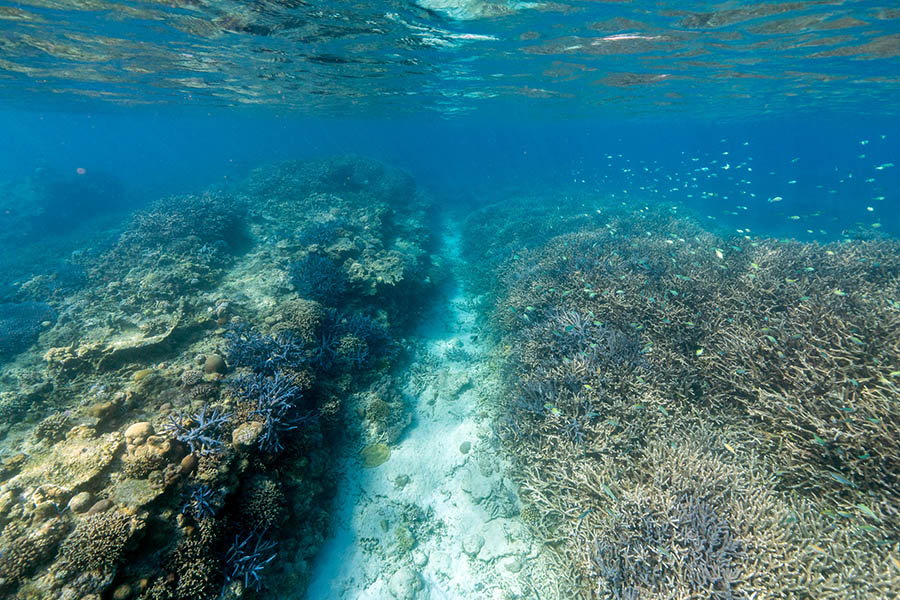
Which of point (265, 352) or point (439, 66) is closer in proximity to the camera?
point (265, 352)

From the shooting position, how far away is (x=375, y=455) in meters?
7.09

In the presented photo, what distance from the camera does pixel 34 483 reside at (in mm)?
4449

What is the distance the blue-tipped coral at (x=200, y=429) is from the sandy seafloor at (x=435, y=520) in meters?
2.55

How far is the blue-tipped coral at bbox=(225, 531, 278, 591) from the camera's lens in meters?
4.32

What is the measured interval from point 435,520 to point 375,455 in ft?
5.64

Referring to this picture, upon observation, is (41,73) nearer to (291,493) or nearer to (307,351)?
(307,351)

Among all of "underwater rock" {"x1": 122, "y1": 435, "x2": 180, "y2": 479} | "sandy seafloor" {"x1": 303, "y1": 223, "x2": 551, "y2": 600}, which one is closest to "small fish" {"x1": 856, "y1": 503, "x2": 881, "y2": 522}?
"sandy seafloor" {"x1": 303, "y1": 223, "x2": 551, "y2": 600}

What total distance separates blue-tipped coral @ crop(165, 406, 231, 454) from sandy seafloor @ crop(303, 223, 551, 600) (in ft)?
8.36

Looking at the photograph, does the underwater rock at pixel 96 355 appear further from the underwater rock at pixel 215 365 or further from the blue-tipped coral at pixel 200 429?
the blue-tipped coral at pixel 200 429


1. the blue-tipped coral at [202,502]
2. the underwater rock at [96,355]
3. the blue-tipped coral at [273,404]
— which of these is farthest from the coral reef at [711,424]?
the underwater rock at [96,355]

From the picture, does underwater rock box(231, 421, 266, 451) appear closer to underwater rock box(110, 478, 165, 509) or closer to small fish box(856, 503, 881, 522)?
underwater rock box(110, 478, 165, 509)

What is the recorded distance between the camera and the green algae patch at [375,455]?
6945mm

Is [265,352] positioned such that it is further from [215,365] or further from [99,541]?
[99,541]

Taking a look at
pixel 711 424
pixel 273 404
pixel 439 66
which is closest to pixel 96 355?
pixel 273 404
